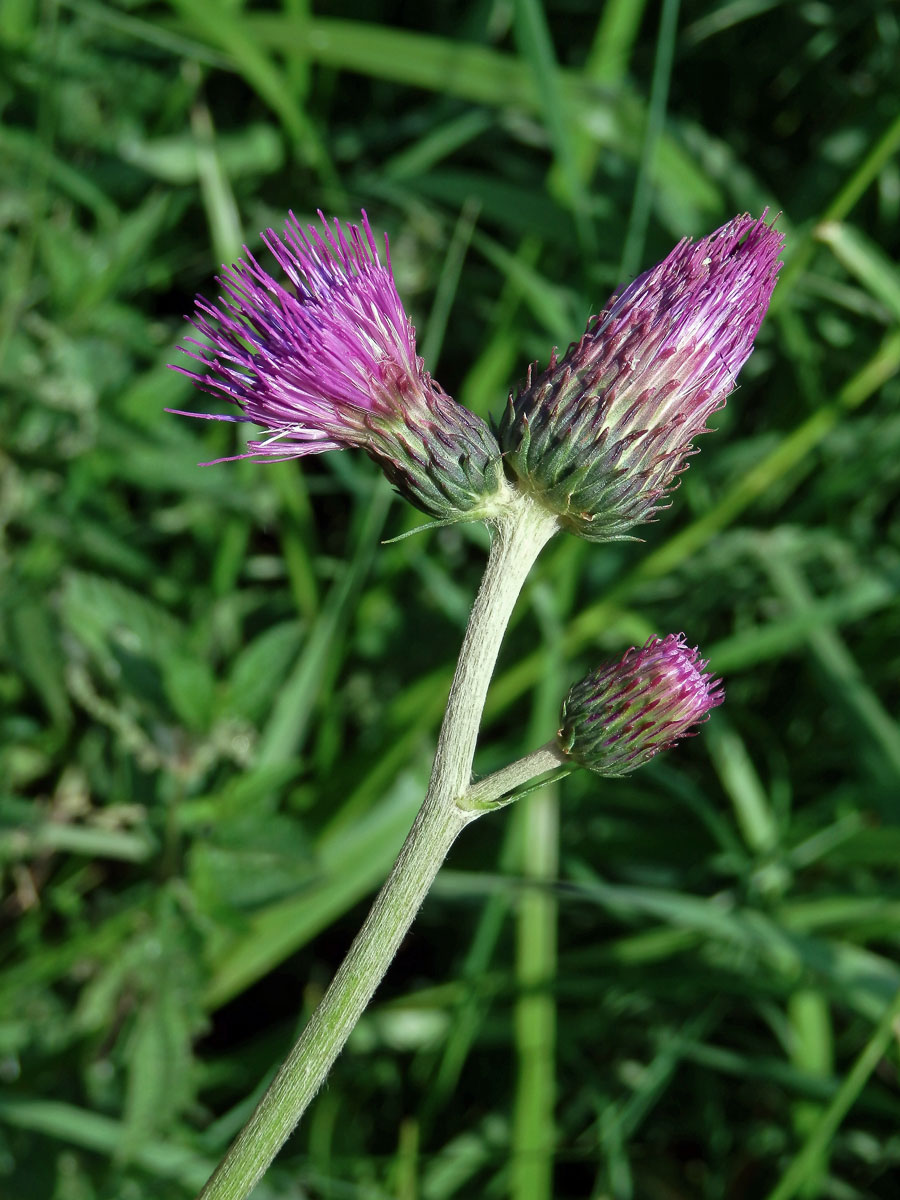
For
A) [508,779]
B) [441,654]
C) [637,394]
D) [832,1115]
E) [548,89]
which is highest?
[548,89]

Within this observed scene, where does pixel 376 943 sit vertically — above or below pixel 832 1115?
above

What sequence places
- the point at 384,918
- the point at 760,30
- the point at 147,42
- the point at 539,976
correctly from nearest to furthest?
the point at 384,918 → the point at 539,976 → the point at 147,42 → the point at 760,30

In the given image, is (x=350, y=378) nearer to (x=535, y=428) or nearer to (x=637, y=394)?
(x=535, y=428)

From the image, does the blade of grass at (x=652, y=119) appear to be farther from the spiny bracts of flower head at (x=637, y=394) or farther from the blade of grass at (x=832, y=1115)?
the blade of grass at (x=832, y=1115)

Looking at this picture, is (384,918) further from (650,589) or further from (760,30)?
(760,30)

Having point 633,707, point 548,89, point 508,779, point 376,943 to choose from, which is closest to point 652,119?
point 548,89

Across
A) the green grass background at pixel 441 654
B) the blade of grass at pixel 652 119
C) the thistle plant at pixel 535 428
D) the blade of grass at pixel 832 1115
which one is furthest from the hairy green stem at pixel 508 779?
the blade of grass at pixel 652 119

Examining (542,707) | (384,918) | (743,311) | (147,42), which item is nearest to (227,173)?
(147,42)
